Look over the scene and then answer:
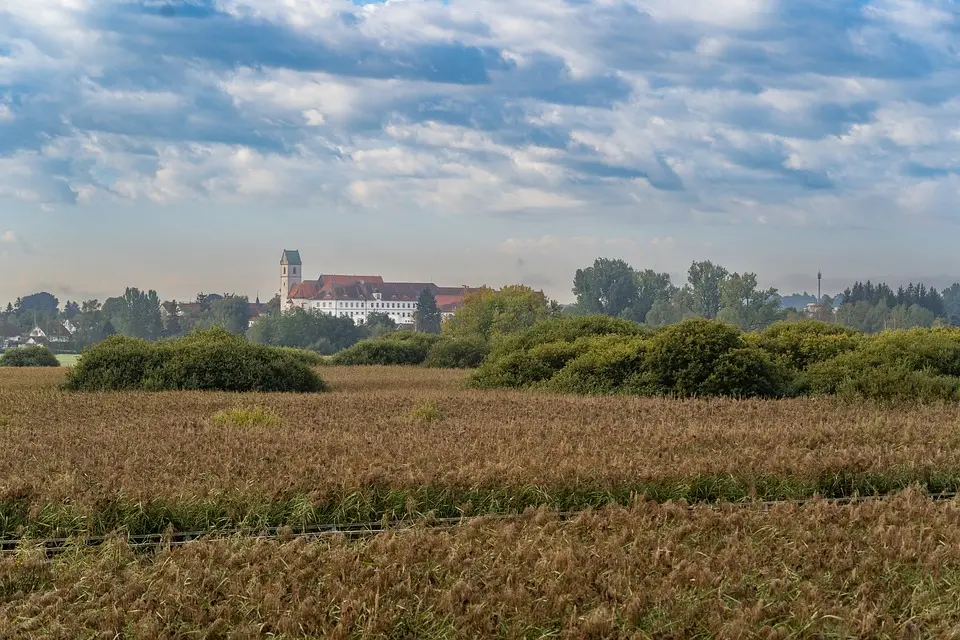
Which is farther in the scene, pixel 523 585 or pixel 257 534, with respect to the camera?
pixel 257 534

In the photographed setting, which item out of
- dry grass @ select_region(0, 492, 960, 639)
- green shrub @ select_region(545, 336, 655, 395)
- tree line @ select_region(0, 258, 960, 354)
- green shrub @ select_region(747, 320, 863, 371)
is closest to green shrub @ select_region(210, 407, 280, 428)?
dry grass @ select_region(0, 492, 960, 639)

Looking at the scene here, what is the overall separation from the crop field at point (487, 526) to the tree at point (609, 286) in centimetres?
10417

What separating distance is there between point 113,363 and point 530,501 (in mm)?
14279

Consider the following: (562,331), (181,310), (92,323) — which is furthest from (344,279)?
(562,331)

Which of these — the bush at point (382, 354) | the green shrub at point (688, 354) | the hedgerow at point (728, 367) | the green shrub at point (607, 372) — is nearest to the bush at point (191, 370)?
the hedgerow at point (728, 367)

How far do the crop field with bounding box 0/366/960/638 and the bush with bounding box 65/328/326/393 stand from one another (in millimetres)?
7073

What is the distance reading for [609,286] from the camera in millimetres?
117375

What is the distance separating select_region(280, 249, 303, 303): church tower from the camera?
588ft

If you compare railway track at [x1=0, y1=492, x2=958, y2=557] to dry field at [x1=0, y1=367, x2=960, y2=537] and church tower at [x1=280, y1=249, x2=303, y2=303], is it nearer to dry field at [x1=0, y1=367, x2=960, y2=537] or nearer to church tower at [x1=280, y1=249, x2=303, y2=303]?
dry field at [x1=0, y1=367, x2=960, y2=537]

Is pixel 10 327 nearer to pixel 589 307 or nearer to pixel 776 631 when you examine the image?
pixel 589 307

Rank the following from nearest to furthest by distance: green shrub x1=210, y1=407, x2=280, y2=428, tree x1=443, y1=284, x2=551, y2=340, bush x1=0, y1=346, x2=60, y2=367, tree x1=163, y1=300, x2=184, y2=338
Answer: green shrub x1=210, y1=407, x2=280, y2=428
bush x1=0, y1=346, x2=60, y2=367
tree x1=443, y1=284, x2=551, y2=340
tree x1=163, y1=300, x2=184, y2=338

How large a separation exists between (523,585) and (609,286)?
113202mm

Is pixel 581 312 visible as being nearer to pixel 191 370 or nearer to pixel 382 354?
pixel 382 354

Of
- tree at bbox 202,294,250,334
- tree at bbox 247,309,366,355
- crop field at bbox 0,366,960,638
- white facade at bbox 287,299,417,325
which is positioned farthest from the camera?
white facade at bbox 287,299,417,325
